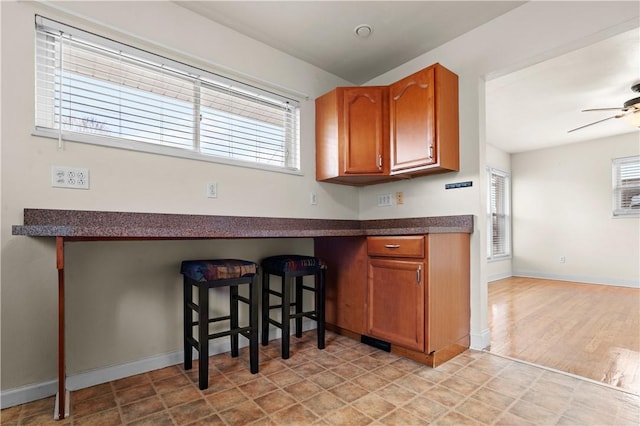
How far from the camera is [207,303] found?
178 centimetres

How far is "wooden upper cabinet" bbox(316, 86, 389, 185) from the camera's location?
273cm

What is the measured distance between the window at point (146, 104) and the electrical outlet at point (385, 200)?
3.02ft

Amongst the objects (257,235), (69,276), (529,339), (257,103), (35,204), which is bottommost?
(529,339)

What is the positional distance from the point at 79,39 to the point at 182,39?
60 cm

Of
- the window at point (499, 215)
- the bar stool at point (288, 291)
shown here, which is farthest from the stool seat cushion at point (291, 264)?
the window at point (499, 215)

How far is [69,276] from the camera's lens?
69.9 inches

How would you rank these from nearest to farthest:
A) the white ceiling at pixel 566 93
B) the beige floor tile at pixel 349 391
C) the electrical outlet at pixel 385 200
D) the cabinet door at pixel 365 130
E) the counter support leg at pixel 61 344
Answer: the counter support leg at pixel 61 344, the beige floor tile at pixel 349 391, the cabinet door at pixel 365 130, the white ceiling at pixel 566 93, the electrical outlet at pixel 385 200

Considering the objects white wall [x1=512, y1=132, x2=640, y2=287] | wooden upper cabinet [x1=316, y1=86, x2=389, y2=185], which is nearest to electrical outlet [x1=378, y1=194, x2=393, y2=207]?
wooden upper cabinet [x1=316, y1=86, x2=389, y2=185]

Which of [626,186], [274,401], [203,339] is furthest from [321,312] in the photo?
[626,186]

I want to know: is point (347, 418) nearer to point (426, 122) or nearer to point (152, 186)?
point (152, 186)

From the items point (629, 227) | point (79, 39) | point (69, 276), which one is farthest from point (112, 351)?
point (629, 227)

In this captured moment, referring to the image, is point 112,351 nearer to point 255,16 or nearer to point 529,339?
point 255,16

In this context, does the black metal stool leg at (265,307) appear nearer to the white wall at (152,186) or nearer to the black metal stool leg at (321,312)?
the white wall at (152,186)

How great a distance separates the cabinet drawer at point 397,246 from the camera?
2072 millimetres
